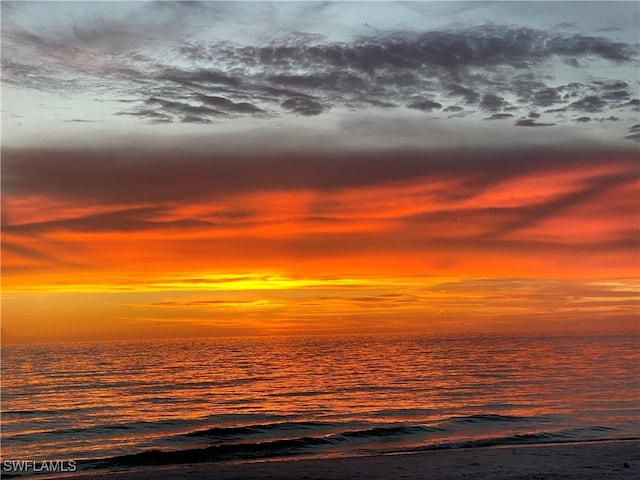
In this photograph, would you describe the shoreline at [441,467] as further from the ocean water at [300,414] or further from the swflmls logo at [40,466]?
the ocean water at [300,414]

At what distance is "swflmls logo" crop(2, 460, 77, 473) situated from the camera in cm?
2303

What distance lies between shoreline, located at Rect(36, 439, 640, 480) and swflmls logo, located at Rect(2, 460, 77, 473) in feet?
4.09

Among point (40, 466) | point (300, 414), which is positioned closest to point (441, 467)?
point (40, 466)

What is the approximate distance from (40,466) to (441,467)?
51.0 feet

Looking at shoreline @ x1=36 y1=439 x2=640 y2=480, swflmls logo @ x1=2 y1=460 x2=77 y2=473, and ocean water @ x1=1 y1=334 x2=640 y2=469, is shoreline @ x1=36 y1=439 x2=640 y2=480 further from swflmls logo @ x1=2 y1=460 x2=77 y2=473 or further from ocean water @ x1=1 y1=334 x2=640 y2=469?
ocean water @ x1=1 y1=334 x2=640 y2=469

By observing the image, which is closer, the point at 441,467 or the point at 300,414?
the point at 441,467

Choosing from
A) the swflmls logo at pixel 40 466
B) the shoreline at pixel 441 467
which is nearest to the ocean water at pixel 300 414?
the swflmls logo at pixel 40 466

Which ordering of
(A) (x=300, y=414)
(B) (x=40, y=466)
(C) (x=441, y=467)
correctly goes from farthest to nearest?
(A) (x=300, y=414)
(B) (x=40, y=466)
(C) (x=441, y=467)

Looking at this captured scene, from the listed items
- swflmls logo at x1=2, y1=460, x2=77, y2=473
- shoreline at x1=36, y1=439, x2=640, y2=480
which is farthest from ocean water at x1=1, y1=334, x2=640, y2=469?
shoreline at x1=36, y1=439, x2=640, y2=480

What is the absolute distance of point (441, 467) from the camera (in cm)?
2084

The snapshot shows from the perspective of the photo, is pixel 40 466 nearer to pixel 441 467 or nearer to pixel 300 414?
pixel 441 467

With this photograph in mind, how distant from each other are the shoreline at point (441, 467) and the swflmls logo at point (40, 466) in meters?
1.25

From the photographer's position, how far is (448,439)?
97.3 ft

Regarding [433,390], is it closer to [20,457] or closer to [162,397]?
[162,397]
